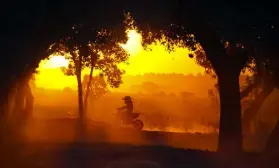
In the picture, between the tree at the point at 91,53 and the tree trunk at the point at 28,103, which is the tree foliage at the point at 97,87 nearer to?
the tree at the point at 91,53

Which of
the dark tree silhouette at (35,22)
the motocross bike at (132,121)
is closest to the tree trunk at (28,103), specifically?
the motocross bike at (132,121)

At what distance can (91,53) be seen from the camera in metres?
26.1

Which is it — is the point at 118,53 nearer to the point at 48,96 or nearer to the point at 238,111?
the point at 238,111

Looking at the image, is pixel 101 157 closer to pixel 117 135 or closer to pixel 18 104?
pixel 18 104

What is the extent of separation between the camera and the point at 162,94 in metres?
154

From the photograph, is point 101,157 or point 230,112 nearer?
point 101,157

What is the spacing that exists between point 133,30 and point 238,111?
164 inches

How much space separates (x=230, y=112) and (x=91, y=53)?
24.9 ft

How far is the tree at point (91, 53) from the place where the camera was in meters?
19.3

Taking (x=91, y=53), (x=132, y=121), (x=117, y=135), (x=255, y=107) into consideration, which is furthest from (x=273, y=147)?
(x=132, y=121)

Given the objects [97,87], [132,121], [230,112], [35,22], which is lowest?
[132,121]

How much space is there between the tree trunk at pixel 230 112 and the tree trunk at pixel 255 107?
11.7 metres

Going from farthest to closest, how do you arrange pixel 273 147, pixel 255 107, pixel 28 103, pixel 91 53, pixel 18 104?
pixel 255 107
pixel 28 103
pixel 18 104
pixel 91 53
pixel 273 147

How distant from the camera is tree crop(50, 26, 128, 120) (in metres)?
19.3
